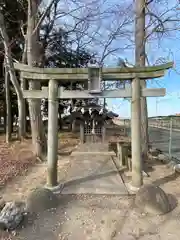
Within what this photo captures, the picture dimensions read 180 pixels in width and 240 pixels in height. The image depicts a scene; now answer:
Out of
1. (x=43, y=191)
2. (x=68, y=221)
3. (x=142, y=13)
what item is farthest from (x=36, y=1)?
(x=68, y=221)

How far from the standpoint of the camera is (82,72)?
436cm

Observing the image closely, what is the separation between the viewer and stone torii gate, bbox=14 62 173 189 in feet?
14.3

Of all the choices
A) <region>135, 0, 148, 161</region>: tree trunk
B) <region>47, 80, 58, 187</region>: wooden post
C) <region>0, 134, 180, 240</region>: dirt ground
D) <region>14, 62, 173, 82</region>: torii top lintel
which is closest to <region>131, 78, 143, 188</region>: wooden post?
<region>14, 62, 173, 82</region>: torii top lintel

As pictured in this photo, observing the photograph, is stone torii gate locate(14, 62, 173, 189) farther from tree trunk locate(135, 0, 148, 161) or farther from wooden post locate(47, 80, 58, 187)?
tree trunk locate(135, 0, 148, 161)

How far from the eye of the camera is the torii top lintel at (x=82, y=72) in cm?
434

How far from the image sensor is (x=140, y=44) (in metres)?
7.38

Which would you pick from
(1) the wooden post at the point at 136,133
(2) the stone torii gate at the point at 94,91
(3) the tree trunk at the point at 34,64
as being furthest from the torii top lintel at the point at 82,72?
(3) the tree trunk at the point at 34,64

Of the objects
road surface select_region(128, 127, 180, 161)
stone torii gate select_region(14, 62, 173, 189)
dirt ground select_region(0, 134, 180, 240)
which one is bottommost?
dirt ground select_region(0, 134, 180, 240)

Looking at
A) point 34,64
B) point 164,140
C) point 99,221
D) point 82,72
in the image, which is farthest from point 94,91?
point 164,140

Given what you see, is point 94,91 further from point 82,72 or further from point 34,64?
point 34,64

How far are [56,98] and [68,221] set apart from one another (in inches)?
90.6

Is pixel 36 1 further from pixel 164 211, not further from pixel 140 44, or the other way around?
pixel 164 211

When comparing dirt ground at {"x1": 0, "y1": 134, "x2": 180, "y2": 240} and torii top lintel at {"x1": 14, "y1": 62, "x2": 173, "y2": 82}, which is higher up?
torii top lintel at {"x1": 14, "y1": 62, "x2": 173, "y2": 82}

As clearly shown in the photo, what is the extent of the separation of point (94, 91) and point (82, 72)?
0.45 meters
